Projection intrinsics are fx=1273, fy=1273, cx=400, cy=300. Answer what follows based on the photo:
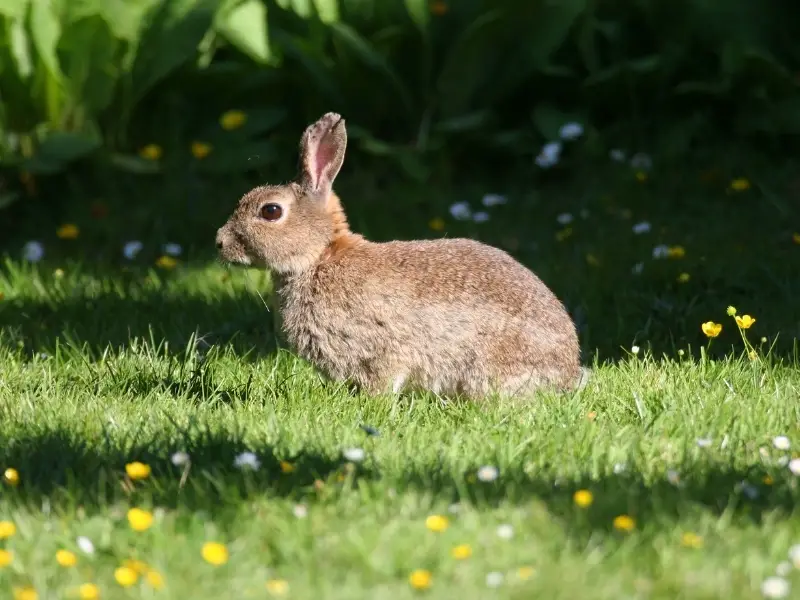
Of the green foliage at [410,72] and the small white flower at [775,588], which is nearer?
the small white flower at [775,588]

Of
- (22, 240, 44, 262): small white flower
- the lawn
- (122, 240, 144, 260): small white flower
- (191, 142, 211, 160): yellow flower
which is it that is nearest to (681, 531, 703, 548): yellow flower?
the lawn

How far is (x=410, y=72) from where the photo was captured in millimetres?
8680

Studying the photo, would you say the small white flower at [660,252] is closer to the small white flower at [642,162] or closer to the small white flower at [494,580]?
the small white flower at [642,162]

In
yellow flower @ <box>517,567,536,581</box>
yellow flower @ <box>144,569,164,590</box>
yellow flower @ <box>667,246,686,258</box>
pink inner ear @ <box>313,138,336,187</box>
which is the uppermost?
pink inner ear @ <box>313,138,336,187</box>

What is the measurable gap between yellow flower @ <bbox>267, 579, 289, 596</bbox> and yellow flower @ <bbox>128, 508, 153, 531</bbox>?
1.47 feet

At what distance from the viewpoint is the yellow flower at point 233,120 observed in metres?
8.48

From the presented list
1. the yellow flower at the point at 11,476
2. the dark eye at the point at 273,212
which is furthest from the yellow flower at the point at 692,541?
the dark eye at the point at 273,212

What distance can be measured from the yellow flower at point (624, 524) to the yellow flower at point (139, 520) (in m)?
1.30

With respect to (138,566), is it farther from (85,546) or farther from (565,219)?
(565,219)

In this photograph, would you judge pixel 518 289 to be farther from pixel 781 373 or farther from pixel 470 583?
pixel 470 583

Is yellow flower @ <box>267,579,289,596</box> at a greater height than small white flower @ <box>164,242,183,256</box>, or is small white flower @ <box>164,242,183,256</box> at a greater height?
yellow flower @ <box>267,579,289,596</box>

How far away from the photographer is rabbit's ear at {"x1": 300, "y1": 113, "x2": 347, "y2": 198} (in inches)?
216

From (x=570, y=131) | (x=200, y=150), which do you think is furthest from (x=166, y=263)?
(x=570, y=131)

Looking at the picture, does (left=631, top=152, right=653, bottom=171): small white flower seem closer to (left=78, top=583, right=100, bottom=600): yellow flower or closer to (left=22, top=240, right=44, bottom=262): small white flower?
(left=22, top=240, right=44, bottom=262): small white flower
